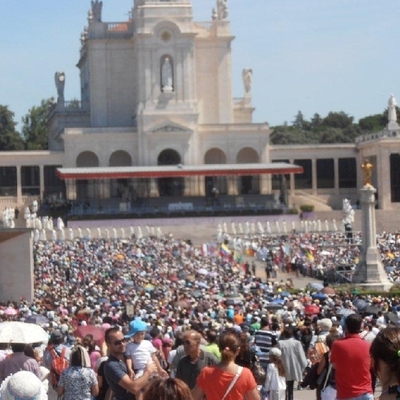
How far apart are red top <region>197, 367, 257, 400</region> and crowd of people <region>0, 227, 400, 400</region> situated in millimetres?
11

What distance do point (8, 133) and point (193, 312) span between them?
85.9 m

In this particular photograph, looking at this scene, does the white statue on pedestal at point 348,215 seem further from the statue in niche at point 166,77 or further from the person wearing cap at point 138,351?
the person wearing cap at point 138,351

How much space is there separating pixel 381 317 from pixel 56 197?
2353 inches

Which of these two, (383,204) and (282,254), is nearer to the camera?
(282,254)

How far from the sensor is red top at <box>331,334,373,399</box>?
43.8ft

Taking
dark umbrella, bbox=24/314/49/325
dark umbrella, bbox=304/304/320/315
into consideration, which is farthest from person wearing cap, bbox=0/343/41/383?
dark umbrella, bbox=304/304/320/315

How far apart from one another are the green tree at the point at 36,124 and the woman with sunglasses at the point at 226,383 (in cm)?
10938

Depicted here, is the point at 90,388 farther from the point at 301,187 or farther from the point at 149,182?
the point at 301,187

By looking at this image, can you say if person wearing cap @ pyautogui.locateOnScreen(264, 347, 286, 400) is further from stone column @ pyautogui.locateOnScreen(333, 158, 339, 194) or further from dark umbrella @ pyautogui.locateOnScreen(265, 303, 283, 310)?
stone column @ pyautogui.locateOnScreen(333, 158, 339, 194)

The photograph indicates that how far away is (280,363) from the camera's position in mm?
17141

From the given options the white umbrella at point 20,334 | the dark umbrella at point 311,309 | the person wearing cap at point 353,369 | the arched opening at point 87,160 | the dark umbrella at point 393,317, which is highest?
the arched opening at point 87,160

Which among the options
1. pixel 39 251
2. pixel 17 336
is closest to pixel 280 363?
pixel 17 336

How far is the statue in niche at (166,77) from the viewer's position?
8656 cm

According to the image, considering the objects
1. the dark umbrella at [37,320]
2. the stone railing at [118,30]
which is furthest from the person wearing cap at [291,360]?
the stone railing at [118,30]
